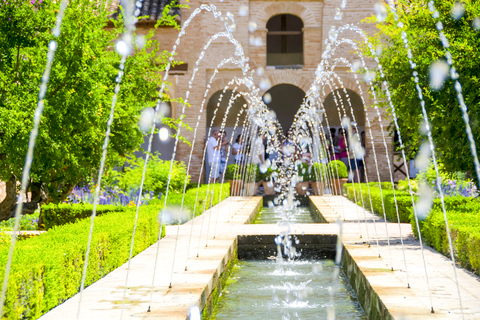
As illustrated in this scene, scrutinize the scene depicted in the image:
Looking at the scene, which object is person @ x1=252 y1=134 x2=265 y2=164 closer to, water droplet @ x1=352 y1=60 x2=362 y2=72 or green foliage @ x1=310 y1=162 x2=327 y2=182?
green foliage @ x1=310 y1=162 x2=327 y2=182

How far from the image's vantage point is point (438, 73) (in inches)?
251

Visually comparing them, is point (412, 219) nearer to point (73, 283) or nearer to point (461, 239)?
point (461, 239)

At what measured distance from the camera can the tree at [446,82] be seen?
6148 millimetres

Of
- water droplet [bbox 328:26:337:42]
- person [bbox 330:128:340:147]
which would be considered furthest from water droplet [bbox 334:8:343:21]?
person [bbox 330:128:340:147]

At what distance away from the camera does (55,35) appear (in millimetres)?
5746

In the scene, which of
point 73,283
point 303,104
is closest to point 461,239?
point 73,283

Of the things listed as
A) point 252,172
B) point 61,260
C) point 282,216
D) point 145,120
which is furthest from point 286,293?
point 252,172


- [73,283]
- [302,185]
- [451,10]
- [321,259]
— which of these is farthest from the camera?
[302,185]

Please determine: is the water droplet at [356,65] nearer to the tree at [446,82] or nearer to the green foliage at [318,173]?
the green foliage at [318,173]

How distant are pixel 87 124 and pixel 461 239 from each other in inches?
146

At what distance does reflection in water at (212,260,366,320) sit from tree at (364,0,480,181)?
181cm

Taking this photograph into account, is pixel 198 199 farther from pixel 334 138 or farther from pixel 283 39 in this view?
pixel 283 39

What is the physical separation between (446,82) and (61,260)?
417 cm

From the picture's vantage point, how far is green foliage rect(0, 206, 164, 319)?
144 inches
